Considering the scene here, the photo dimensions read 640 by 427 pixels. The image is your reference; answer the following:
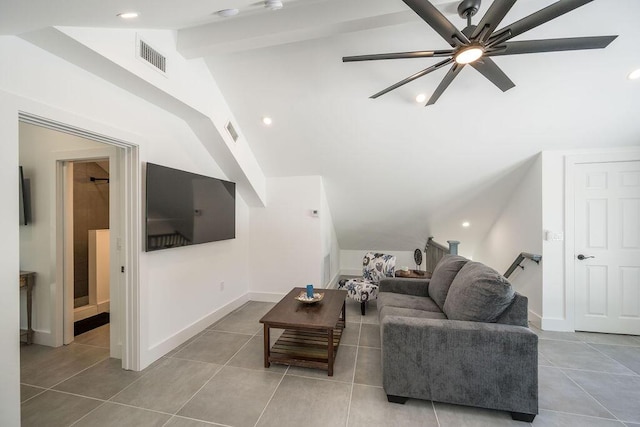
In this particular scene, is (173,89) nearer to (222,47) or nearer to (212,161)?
(222,47)

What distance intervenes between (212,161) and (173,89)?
1.19 meters

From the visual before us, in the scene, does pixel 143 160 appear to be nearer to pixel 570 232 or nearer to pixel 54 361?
pixel 54 361

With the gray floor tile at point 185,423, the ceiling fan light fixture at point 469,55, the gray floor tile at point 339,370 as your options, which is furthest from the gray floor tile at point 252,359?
the ceiling fan light fixture at point 469,55

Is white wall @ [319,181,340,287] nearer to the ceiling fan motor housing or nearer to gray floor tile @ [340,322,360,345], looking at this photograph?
gray floor tile @ [340,322,360,345]

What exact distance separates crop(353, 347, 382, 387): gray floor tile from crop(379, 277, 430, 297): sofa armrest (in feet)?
2.67

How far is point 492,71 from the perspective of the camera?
1.84 meters

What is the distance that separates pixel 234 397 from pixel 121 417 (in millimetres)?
792

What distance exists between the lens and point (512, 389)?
1806mm

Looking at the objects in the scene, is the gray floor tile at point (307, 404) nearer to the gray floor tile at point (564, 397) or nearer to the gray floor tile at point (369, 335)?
the gray floor tile at point (369, 335)

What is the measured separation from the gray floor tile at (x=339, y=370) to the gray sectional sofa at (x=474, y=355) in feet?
1.59

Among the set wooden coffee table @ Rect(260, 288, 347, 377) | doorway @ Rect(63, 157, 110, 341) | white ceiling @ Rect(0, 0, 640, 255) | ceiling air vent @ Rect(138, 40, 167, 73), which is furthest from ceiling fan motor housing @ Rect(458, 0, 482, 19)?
doorway @ Rect(63, 157, 110, 341)

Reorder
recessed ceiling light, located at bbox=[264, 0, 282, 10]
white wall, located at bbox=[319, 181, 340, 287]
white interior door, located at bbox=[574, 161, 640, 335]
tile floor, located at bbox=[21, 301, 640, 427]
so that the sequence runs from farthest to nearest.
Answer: white wall, located at bbox=[319, 181, 340, 287] → white interior door, located at bbox=[574, 161, 640, 335] → tile floor, located at bbox=[21, 301, 640, 427] → recessed ceiling light, located at bbox=[264, 0, 282, 10]

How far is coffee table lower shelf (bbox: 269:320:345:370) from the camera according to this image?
2424mm

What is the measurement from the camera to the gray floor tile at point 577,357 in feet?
7.99
